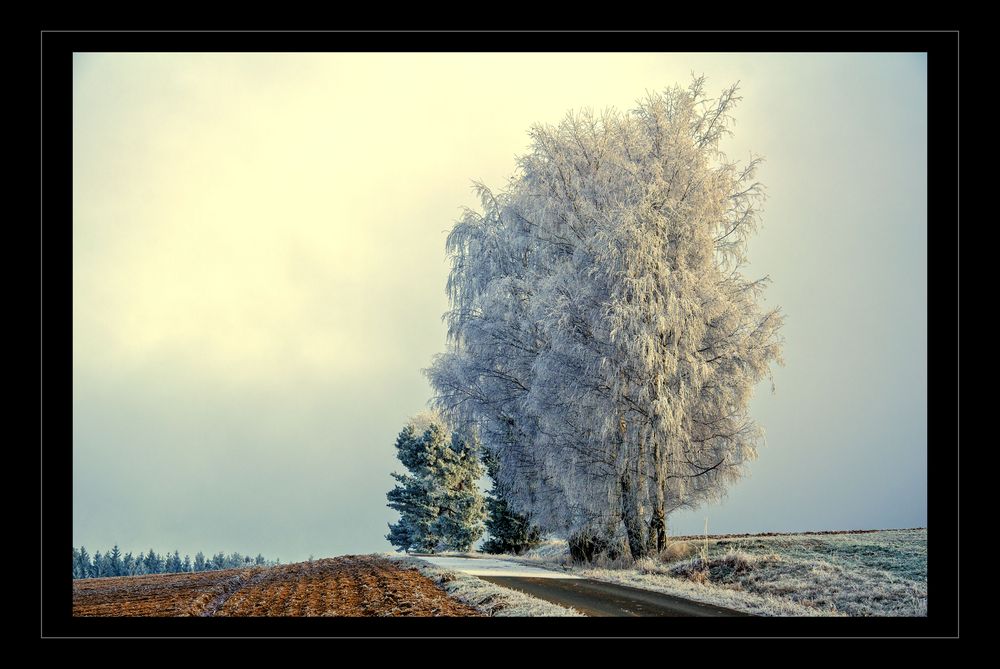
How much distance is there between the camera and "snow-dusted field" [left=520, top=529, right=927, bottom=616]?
10.5 meters

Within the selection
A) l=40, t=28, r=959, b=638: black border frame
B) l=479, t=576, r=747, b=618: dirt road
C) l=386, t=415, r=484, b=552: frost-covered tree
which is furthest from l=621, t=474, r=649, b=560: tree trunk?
l=386, t=415, r=484, b=552: frost-covered tree

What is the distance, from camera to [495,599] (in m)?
10.5

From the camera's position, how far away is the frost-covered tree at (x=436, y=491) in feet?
90.8

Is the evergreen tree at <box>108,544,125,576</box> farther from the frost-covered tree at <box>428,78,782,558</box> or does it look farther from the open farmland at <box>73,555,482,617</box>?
the frost-covered tree at <box>428,78,782,558</box>

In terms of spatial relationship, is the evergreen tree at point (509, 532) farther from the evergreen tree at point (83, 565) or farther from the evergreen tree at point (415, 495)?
the evergreen tree at point (83, 565)

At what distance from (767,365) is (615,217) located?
13.5 feet

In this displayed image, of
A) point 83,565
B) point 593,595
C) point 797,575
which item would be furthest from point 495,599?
point 83,565

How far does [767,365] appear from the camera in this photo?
1533 cm
